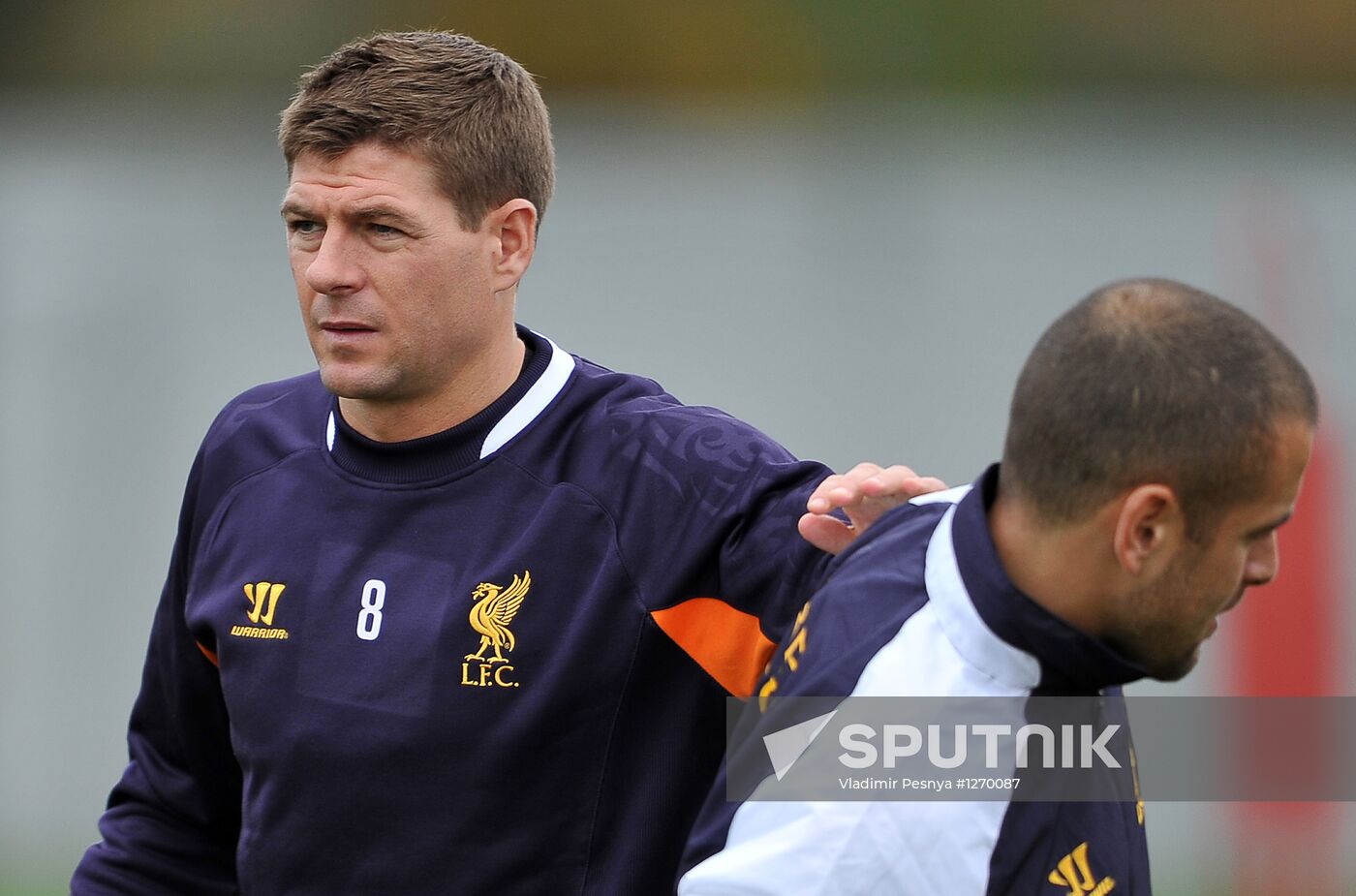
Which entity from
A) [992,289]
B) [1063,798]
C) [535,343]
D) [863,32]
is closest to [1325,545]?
[992,289]

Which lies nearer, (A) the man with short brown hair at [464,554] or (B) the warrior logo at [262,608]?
(A) the man with short brown hair at [464,554]

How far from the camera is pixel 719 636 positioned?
83.0 inches

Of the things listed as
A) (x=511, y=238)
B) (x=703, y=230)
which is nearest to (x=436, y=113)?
(x=511, y=238)

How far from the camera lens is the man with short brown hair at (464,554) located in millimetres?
2076

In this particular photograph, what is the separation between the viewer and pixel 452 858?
2.06m

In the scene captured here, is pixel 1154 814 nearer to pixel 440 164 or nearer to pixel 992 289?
pixel 992 289

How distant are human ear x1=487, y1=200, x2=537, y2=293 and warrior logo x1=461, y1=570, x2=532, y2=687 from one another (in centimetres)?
42

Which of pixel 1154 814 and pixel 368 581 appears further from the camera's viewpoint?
pixel 1154 814

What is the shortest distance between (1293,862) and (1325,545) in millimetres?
1153

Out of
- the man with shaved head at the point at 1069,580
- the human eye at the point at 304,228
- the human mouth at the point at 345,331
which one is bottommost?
the man with shaved head at the point at 1069,580

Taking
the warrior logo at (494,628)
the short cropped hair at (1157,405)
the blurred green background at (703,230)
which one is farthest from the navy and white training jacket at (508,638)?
the blurred green background at (703,230)

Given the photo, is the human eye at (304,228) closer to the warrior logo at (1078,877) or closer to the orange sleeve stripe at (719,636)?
the orange sleeve stripe at (719,636)

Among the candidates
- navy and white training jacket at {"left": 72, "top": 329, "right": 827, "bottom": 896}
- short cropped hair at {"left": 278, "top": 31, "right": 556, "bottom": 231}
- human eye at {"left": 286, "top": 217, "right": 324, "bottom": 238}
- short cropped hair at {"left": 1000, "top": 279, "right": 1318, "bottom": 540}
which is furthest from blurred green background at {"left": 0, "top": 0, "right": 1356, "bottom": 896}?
short cropped hair at {"left": 1000, "top": 279, "right": 1318, "bottom": 540}

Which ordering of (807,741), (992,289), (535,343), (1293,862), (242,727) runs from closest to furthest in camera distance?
(807,741)
(242,727)
(535,343)
(1293,862)
(992,289)
